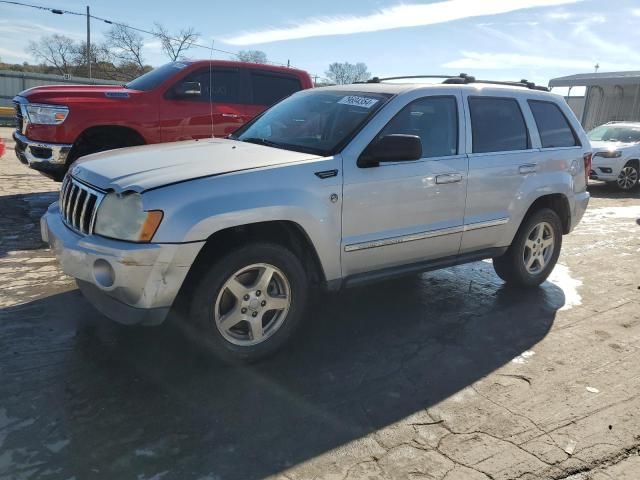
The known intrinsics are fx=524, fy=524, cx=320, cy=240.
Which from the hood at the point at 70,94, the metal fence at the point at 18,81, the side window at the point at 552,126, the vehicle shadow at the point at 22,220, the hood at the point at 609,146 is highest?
the metal fence at the point at 18,81

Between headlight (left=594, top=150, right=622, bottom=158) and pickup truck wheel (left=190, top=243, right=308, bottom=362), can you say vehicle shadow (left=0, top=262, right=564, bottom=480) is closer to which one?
pickup truck wheel (left=190, top=243, right=308, bottom=362)

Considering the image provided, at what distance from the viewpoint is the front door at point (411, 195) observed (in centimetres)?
368

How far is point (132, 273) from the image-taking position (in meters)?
2.92

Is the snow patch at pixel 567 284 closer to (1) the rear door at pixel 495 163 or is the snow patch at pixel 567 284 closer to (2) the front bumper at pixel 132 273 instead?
(1) the rear door at pixel 495 163

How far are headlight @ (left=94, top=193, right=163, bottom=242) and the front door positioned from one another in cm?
131

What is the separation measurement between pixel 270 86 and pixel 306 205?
561 cm

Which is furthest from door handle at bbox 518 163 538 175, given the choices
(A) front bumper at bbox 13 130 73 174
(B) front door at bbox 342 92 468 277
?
(A) front bumper at bbox 13 130 73 174

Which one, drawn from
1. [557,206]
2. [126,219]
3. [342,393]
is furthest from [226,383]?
[557,206]

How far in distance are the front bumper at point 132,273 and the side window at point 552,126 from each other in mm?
3597

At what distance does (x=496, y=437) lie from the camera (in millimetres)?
2830

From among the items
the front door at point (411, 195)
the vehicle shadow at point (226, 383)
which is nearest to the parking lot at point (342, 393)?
the vehicle shadow at point (226, 383)

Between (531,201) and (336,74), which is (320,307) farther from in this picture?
(336,74)

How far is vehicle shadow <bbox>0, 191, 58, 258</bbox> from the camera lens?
5.64 metres

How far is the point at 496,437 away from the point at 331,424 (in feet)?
2.93
